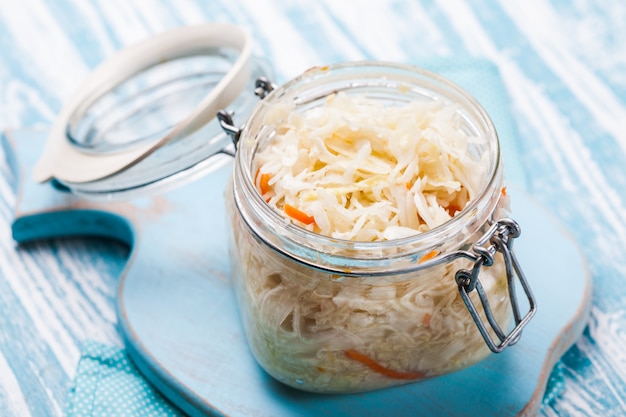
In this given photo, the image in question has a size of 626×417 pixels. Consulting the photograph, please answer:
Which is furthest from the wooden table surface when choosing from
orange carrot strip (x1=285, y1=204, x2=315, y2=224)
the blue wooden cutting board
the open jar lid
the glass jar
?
orange carrot strip (x1=285, y1=204, x2=315, y2=224)

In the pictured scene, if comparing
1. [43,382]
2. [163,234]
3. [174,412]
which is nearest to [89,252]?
[163,234]

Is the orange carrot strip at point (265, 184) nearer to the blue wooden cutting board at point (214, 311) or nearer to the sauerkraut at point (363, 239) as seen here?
the sauerkraut at point (363, 239)

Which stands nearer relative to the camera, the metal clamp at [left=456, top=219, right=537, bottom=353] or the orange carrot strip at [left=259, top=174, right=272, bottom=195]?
the metal clamp at [left=456, top=219, right=537, bottom=353]

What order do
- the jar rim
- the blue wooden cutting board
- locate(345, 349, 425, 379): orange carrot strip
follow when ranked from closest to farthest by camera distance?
the jar rim
locate(345, 349, 425, 379): orange carrot strip
the blue wooden cutting board

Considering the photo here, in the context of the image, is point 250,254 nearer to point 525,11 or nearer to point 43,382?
point 43,382

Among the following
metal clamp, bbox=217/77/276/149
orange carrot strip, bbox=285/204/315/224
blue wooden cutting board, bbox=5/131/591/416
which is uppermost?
metal clamp, bbox=217/77/276/149

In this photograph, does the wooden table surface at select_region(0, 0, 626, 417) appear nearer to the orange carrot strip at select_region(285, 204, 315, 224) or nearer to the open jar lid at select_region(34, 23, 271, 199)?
the open jar lid at select_region(34, 23, 271, 199)
